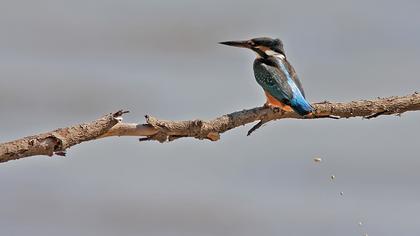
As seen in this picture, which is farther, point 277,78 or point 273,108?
point 277,78

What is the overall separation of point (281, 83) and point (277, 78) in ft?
0.15

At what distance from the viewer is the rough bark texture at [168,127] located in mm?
2246

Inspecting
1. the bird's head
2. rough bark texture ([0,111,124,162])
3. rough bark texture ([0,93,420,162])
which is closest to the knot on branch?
rough bark texture ([0,93,420,162])

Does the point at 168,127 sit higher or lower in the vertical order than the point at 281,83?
lower

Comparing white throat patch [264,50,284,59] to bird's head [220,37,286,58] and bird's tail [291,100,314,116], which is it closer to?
bird's head [220,37,286,58]

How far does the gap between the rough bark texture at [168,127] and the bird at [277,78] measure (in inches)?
1.5

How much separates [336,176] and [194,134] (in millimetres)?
2068

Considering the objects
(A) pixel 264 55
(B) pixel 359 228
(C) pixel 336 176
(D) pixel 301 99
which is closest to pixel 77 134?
(D) pixel 301 99

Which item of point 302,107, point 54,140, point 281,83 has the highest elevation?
point 281,83

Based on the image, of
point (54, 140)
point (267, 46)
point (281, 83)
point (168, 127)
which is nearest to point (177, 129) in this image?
point (168, 127)

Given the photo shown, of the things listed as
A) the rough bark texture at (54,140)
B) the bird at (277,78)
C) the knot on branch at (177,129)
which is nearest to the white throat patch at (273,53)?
the bird at (277,78)

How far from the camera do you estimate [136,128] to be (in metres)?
2.43

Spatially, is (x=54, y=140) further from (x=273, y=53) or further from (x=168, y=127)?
(x=273, y=53)

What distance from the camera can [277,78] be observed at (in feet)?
9.47
